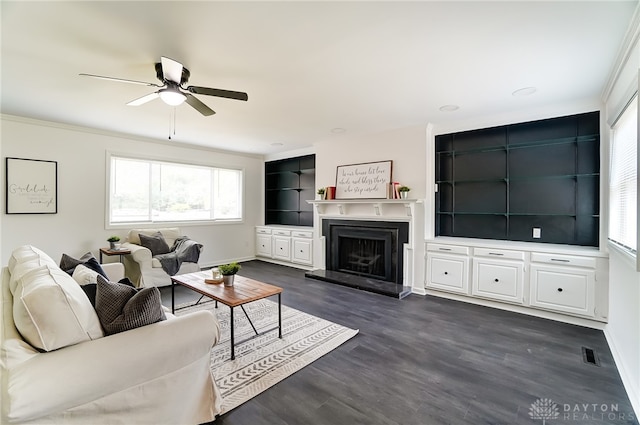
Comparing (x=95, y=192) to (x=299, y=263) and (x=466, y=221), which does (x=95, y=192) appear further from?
(x=466, y=221)

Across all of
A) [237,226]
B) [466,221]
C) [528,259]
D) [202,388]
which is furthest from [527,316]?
[237,226]

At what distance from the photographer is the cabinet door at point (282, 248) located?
620cm

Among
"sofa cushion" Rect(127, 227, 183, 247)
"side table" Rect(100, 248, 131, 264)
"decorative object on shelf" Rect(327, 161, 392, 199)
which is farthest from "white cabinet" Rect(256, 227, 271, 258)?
"side table" Rect(100, 248, 131, 264)

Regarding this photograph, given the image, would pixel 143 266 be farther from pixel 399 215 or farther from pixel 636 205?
pixel 636 205

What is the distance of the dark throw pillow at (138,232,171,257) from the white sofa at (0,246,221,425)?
288 cm

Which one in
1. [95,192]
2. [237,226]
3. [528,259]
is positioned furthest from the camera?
[237,226]

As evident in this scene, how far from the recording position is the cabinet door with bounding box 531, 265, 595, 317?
10.2 ft

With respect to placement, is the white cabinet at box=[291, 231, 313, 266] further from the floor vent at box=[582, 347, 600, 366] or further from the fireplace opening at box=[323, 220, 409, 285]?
the floor vent at box=[582, 347, 600, 366]

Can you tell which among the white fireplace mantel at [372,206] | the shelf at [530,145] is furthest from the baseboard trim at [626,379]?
the white fireplace mantel at [372,206]

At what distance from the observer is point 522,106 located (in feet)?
11.6

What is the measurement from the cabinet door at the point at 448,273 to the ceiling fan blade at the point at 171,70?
3799mm

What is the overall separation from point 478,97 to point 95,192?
575cm

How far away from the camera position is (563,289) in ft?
10.6

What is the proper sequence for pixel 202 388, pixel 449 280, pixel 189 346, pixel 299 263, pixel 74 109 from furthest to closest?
pixel 299 263, pixel 449 280, pixel 74 109, pixel 202 388, pixel 189 346
